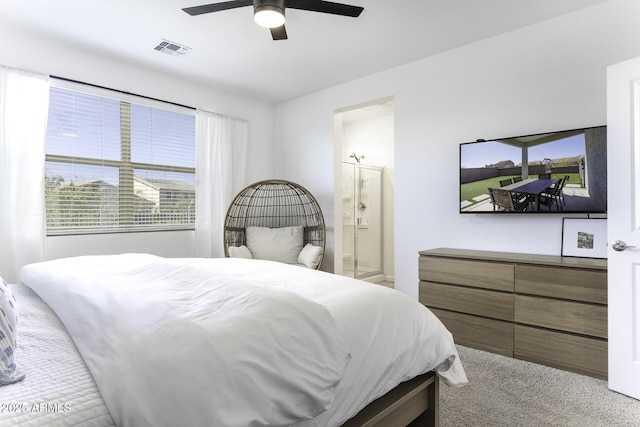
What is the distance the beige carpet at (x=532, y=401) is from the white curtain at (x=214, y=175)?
278cm

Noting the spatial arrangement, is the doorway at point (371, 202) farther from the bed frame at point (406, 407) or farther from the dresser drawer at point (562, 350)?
the bed frame at point (406, 407)

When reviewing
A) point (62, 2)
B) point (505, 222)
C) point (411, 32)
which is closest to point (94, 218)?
point (62, 2)

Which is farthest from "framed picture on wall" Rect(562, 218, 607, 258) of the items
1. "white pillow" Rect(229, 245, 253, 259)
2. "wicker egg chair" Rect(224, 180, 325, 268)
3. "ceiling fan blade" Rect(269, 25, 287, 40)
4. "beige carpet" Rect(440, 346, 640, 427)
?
"white pillow" Rect(229, 245, 253, 259)

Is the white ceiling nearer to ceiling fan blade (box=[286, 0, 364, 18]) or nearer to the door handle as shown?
ceiling fan blade (box=[286, 0, 364, 18])

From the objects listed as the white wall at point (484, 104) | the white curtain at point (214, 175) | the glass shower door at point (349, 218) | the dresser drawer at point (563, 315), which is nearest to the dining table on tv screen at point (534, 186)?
the white wall at point (484, 104)

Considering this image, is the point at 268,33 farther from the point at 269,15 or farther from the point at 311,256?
the point at 311,256

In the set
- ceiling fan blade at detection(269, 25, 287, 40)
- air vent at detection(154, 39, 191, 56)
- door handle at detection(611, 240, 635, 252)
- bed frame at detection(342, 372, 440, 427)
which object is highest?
air vent at detection(154, 39, 191, 56)

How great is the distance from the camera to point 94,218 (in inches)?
127

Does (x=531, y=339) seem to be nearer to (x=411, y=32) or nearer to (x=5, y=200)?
(x=411, y=32)

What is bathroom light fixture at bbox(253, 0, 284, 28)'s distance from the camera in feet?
6.28

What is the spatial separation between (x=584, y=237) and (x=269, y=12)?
8.38 ft

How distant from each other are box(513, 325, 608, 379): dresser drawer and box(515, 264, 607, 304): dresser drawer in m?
0.26

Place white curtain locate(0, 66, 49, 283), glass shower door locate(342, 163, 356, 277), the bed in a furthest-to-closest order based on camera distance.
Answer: glass shower door locate(342, 163, 356, 277), white curtain locate(0, 66, 49, 283), the bed

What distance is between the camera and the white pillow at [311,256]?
3.63 m
